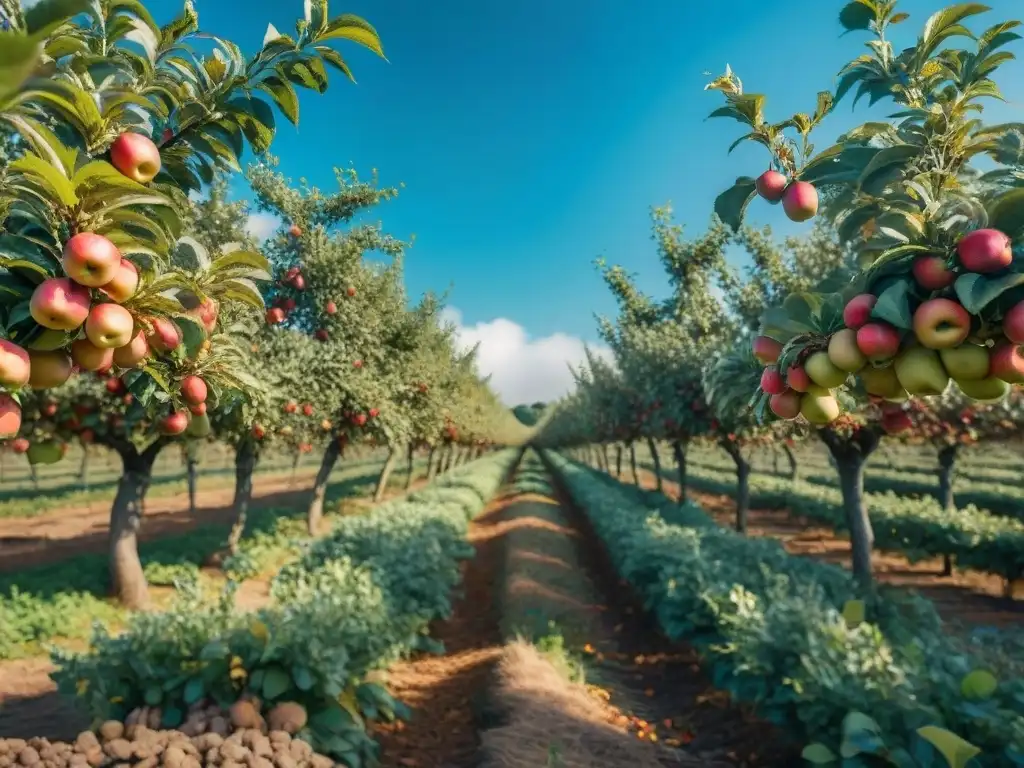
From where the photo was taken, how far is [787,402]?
184 cm

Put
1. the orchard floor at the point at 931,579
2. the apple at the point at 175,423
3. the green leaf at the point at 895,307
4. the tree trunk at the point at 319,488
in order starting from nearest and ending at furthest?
the green leaf at the point at 895,307 → the apple at the point at 175,423 → the orchard floor at the point at 931,579 → the tree trunk at the point at 319,488

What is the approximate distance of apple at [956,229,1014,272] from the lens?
1337 mm

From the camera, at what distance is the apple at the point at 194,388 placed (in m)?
2.05

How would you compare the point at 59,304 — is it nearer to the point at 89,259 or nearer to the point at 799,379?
the point at 89,259

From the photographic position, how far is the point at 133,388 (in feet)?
6.68

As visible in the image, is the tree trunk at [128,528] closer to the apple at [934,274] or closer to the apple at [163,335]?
the apple at [163,335]

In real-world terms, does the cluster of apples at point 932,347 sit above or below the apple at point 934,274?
below

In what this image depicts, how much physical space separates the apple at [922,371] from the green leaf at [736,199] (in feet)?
2.31

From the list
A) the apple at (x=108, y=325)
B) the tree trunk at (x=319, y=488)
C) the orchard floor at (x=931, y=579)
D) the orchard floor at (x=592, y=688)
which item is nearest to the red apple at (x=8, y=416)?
the apple at (x=108, y=325)

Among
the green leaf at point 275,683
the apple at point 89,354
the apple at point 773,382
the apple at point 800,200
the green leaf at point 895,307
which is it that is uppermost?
the apple at point 800,200

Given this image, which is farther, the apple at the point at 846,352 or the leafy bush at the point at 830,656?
the leafy bush at the point at 830,656

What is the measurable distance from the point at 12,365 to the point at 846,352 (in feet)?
6.57

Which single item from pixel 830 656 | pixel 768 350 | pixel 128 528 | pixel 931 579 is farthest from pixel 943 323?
pixel 931 579

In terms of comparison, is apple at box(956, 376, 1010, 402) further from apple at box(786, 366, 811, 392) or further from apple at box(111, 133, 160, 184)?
apple at box(111, 133, 160, 184)
